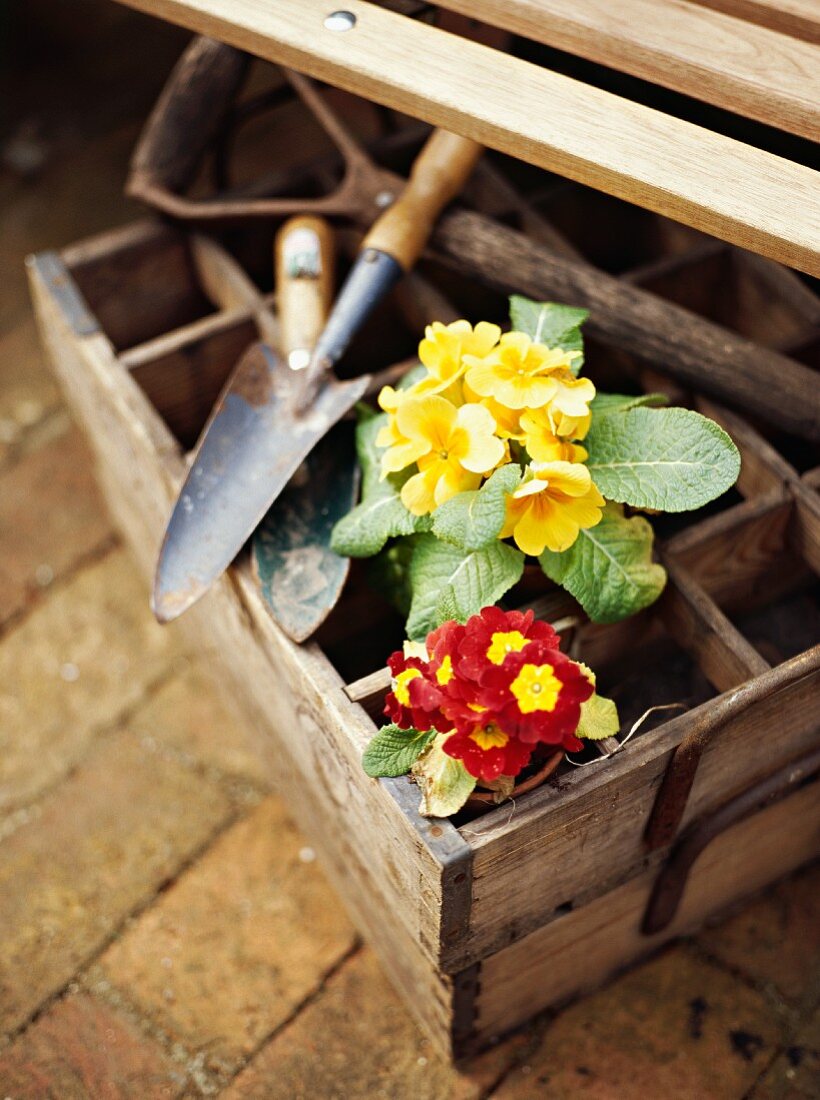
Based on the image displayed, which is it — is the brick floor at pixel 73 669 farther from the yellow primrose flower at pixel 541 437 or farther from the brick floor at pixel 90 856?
the yellow primrose flower at pixel 541 437

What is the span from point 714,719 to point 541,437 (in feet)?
1.28

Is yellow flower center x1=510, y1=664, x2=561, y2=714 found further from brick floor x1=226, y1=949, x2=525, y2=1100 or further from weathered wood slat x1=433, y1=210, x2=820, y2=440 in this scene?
brick floor x1=226, y1=949, x2=525, y2=1100

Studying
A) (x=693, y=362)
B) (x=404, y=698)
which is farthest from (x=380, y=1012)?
(x=693, y=362)

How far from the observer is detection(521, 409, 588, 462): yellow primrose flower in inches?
51.1

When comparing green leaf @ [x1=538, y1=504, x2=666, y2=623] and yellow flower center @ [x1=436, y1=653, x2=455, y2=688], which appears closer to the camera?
yellow flower center @ [x1=436, y1=653, x2=455, y2=688]

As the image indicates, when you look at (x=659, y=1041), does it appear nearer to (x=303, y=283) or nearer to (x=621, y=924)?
(x=621, y=924)

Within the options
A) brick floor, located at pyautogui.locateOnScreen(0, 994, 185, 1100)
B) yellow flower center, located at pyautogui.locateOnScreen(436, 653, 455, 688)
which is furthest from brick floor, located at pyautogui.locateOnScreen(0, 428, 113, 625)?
yellow flower center, located at pyautogui.locateOnScreen(436, 653, 455, 688)

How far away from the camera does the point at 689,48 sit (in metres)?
1.41

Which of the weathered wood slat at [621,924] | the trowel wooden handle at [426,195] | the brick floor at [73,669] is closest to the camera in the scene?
the weathered wood slat at [621,924]

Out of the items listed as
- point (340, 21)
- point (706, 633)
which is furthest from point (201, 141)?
point (706, 633)

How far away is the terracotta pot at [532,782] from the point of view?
121 centimetres

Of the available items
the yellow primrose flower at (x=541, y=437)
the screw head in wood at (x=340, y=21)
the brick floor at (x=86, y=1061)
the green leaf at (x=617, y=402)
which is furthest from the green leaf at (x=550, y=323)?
the brick floor at (x=86, y=1061)

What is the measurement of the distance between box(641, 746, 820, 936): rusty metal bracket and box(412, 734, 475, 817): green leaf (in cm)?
44

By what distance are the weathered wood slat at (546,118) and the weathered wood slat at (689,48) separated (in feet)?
0.41
